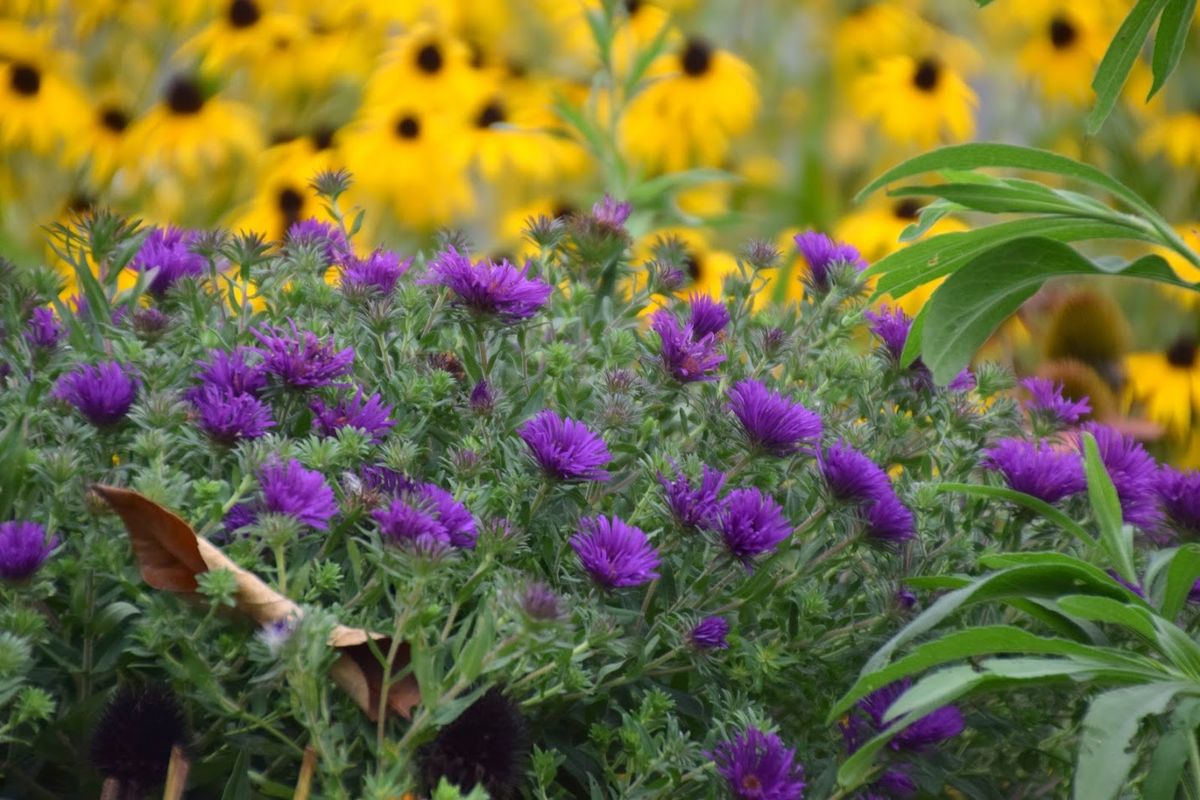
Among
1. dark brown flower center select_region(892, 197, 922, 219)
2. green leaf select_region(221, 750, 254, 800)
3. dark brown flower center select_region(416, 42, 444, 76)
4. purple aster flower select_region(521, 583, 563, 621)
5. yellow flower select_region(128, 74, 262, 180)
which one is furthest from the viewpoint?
dark brown flower center select_region(416, 42, 444, 76)

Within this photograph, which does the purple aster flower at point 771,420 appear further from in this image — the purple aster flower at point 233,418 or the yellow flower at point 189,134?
the yellow flower at point 189,134

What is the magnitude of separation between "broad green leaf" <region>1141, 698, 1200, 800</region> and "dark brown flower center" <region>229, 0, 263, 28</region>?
2.38 metres

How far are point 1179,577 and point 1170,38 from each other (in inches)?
14.1

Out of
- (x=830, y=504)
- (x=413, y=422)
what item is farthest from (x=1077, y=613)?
(x=413, y=422)

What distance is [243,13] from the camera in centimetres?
277

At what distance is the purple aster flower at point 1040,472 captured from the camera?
88 cm

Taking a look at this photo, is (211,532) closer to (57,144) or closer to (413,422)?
(413,422)

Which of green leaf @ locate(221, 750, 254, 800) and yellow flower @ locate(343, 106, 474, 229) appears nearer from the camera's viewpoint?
green leaf @ locate(221, 750, 254, 800)

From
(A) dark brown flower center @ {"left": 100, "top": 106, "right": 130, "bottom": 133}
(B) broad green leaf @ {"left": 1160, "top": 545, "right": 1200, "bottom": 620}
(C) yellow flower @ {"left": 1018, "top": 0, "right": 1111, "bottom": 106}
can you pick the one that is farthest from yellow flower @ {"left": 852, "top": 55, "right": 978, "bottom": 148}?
(B) broad green leaf @ {"left": 1160, "top": 545, "right": 1200, "bottom": 620}

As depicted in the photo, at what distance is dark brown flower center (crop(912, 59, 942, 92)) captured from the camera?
2.73 metres

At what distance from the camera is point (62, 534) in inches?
30.5

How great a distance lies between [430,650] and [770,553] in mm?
219

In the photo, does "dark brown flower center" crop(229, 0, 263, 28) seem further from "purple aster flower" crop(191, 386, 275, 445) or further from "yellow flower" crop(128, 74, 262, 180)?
"purple aster flower" crop(191, 386, 275, 445)

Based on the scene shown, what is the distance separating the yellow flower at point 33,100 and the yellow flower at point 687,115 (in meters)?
0.97
